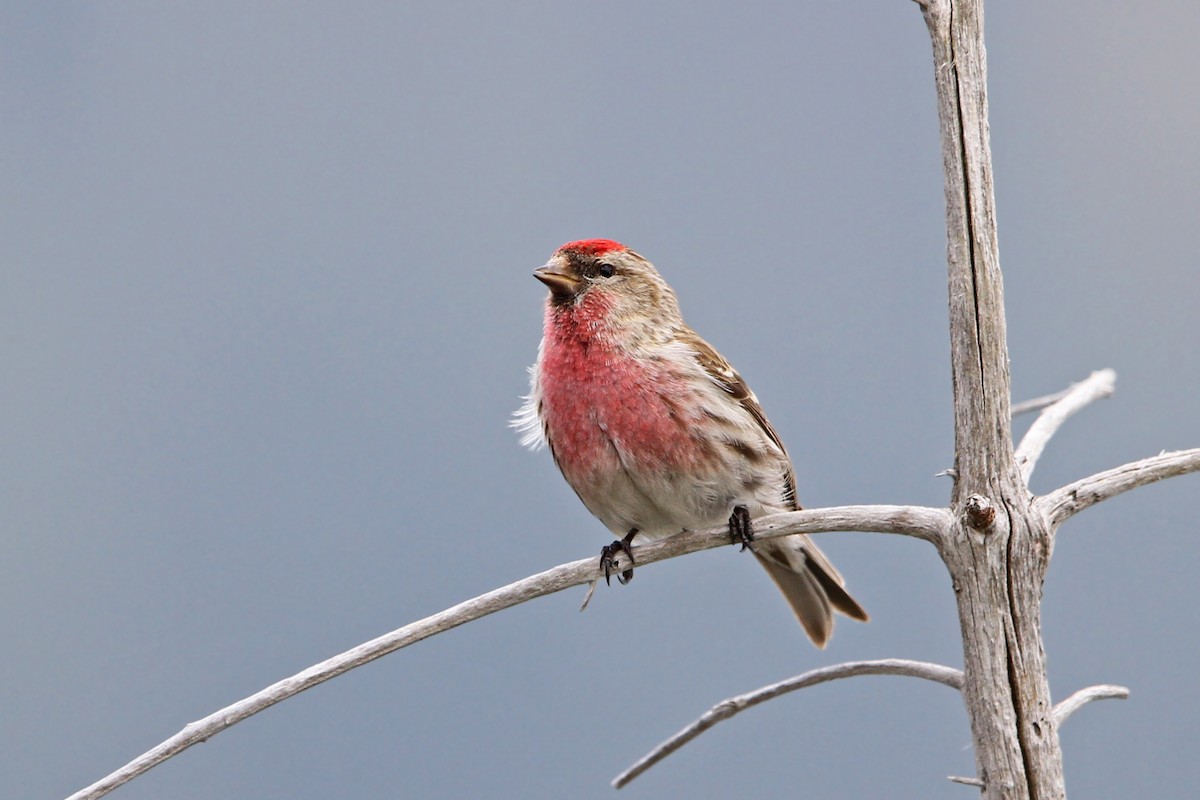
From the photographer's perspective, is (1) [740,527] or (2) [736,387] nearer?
(1) [740,527]

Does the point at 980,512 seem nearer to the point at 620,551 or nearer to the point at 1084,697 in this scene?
the point at 1084,697

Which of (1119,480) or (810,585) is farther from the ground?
(1119,480)

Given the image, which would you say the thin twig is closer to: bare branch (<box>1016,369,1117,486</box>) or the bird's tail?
bare branch (<box>1016,369,1117,486</box>)

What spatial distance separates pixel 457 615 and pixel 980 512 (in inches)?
52.5

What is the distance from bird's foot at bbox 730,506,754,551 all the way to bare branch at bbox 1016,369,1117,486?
82cm

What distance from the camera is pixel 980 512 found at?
3086mm

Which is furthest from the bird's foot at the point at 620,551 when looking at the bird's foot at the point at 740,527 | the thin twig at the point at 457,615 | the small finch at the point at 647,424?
the thin twig at the point at 457,615

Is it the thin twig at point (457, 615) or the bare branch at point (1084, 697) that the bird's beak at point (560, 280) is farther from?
the bare branch at point (1084, 697)

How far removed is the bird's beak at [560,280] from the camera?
14.9ft

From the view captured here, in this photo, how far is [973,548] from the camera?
3.13 metres

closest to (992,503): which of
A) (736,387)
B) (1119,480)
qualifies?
(1119,480)

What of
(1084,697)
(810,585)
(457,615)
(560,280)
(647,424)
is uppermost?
(560,280)

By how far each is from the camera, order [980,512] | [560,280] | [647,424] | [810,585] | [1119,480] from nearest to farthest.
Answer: [980,512]
[1119,480]
[647,424]
[560,280]
[810,585]

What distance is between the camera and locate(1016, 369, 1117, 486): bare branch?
12.0 feet
